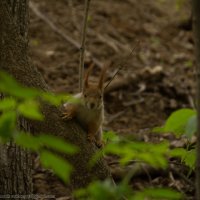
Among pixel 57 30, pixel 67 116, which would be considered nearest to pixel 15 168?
pixel 67 116

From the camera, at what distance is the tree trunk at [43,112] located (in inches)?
123

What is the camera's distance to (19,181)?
376cm

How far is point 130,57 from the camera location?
931cm

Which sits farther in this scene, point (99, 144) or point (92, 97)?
point (92, 97)

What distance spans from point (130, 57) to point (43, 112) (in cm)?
629

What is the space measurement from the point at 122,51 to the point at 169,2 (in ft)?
14.2

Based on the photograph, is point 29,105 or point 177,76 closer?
point 29,105

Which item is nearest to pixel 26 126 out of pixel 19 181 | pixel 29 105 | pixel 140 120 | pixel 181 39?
pixel 19 181

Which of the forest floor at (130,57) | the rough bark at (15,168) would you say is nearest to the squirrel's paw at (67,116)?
the rough bark at (15,168)

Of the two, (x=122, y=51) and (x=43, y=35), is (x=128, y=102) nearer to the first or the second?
(x=122, y=51)

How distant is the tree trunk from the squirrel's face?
3.58 ft

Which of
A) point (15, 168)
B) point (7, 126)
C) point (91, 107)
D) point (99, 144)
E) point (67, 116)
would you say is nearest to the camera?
point (7, 126)

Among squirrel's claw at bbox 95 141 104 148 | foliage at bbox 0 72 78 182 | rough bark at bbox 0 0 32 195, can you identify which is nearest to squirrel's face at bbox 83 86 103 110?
squirrel's claw at bbox 95 141 104 148

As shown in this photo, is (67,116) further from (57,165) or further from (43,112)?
(57,165)
